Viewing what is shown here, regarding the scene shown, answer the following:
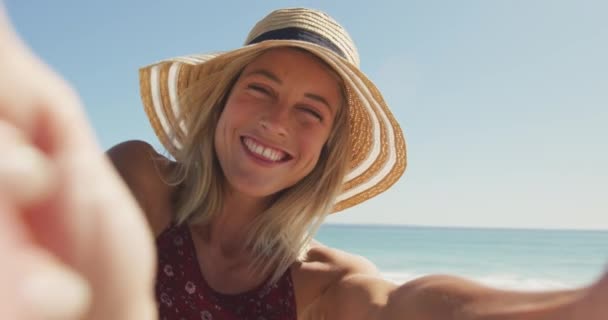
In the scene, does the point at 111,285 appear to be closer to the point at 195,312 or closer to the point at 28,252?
the point at 28,252

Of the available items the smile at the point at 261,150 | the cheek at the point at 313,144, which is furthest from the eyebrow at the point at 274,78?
the smile at the point at 261,150

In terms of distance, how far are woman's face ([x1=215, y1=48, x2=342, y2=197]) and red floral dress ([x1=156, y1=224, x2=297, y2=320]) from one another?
0.30 meters

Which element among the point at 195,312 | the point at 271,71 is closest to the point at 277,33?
the point at 271,71

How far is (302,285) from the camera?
203cm

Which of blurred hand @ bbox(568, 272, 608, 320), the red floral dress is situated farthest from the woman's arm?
the red floral dress

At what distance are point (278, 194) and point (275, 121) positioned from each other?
367 mm

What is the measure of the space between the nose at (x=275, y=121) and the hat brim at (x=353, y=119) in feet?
0.75

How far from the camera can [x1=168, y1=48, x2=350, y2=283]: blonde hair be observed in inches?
81.8

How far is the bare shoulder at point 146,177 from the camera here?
1876 millimetres

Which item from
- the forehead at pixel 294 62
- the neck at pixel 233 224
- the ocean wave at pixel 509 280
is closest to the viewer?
the forehead at pixel 294 62

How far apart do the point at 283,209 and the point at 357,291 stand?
59 cm

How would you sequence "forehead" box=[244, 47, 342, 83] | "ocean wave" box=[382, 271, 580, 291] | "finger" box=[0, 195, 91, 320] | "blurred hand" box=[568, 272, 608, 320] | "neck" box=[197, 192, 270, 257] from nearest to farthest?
"finger" box=[0, 195, 91, 320]
"blurred hand" box=[568, 272, 608, 320]
"forehead" box=[244, 47, 342, 83]
"neck" box=[197, 192, 270, 257]
"ocean wave" box=[382, 271, 580, 291]

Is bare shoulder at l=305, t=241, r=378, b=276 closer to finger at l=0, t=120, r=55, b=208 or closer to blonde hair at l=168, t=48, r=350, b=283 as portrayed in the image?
blonde hair at l=168, t=48, r=350, b=283

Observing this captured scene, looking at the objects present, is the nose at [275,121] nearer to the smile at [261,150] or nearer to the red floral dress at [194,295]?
the smile at [261,150]
